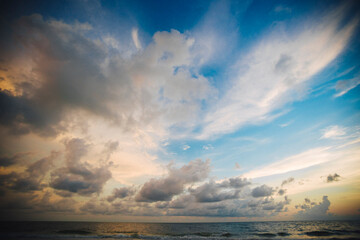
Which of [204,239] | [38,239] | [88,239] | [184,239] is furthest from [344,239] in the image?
[38,239]

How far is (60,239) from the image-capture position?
133 feet

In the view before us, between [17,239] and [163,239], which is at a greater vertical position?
[17,239]

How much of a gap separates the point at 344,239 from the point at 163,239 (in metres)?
47.0

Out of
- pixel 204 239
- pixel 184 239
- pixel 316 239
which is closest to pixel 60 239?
pixel 184 239

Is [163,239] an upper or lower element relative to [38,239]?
lower

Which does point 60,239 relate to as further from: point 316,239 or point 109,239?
point 316,239

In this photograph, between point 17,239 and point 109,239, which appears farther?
A: point 109,239

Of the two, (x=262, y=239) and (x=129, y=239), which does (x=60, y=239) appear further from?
(x=262, y=239)

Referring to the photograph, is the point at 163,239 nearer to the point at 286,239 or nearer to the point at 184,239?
the point at 184,239

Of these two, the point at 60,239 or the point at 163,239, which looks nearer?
the point at 60,239

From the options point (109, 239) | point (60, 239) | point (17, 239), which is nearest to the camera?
point (17, 239)

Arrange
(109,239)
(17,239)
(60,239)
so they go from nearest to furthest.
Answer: (17,239) < (60,239) < (109,239)

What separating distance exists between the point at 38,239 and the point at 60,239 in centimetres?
481

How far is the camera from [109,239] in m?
44.1
